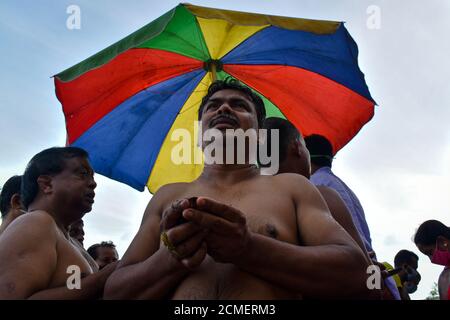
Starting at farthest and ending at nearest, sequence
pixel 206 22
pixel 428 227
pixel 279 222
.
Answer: pixel 428 227, pixel 206 22, pixel 279 222

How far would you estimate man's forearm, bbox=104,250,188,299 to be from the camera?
1863 millimetres

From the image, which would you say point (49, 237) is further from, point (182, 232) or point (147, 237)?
point (182, 232)

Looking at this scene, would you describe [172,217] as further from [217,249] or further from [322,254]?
[322,254]

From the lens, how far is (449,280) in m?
4.12

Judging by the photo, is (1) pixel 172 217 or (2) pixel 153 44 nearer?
(1) pixel 172 217

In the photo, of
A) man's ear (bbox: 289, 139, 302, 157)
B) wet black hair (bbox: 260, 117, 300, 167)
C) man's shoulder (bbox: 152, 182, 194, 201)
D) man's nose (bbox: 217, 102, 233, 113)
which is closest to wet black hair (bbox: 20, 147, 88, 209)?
man's shoulder (bbox: 152, 182, 194, 201)

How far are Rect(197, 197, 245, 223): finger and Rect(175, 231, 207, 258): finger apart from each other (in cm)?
9

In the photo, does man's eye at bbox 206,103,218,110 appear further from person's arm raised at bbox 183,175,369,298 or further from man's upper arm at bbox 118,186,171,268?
person's arm raised at bbox 183,175,369,298

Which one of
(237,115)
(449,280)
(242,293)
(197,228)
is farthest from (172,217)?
(449,280)

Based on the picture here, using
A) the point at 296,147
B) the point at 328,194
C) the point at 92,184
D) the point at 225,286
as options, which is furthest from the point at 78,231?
the point at 225,286

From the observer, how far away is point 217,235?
1.69 metres

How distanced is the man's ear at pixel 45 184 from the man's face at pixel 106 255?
8.59 feet

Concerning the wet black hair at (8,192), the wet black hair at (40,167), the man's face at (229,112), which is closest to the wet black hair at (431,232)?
the man's face at (229,112)
